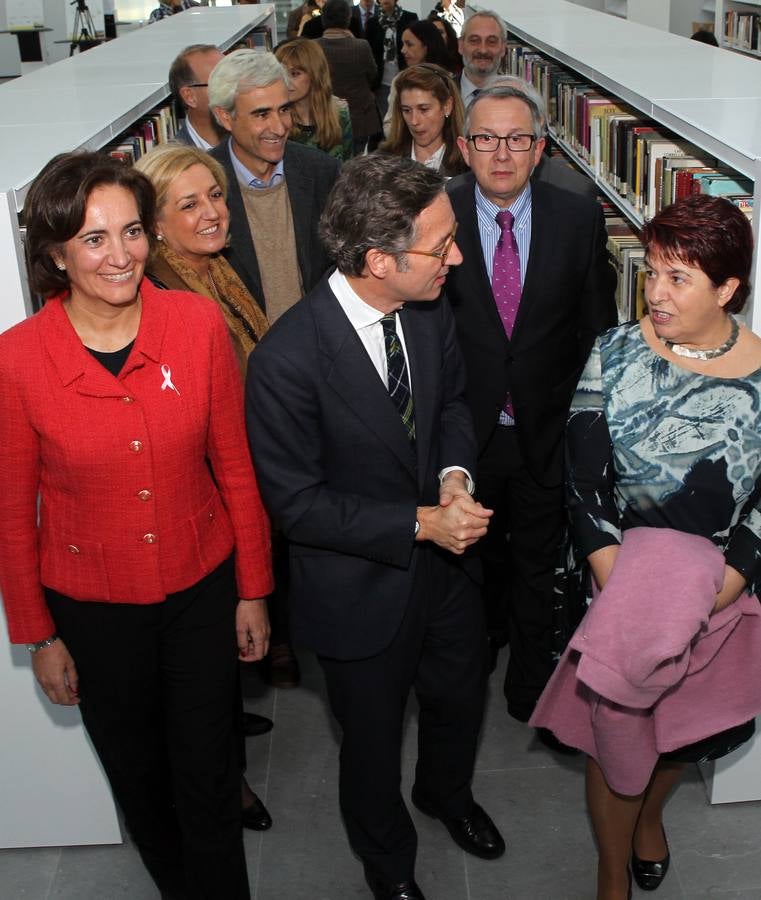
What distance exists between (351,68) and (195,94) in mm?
3617

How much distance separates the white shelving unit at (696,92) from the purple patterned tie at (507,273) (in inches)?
21.5

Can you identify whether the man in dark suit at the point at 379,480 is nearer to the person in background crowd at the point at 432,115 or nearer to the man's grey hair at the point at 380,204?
the man's grey hair at the point at 380,204

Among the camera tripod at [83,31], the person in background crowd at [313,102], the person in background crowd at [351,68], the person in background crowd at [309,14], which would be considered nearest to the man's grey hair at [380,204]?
the person in background crowd at [313,102]

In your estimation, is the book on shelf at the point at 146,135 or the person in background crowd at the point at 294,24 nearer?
the book on shelf at the point at 146,135

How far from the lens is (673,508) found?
2371mm

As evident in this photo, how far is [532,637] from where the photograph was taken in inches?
138

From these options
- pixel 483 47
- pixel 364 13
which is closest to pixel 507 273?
pixel 483 47

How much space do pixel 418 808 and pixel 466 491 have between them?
3.80ft

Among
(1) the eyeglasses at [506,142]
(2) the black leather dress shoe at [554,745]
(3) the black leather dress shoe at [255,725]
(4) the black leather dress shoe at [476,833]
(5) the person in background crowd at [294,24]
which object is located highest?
(1) the eyeglasses at [506,142]

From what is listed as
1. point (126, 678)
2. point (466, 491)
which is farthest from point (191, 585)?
point (466, 491)

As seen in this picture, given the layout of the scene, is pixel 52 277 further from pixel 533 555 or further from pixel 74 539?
pixel 533 555

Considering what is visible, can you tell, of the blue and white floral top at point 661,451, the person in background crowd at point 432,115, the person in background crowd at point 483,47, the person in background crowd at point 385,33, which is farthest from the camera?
the person in background crowd at point 385,33

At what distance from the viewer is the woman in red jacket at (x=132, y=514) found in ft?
7.20

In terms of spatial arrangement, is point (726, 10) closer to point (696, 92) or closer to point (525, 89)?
point (696, 92)
